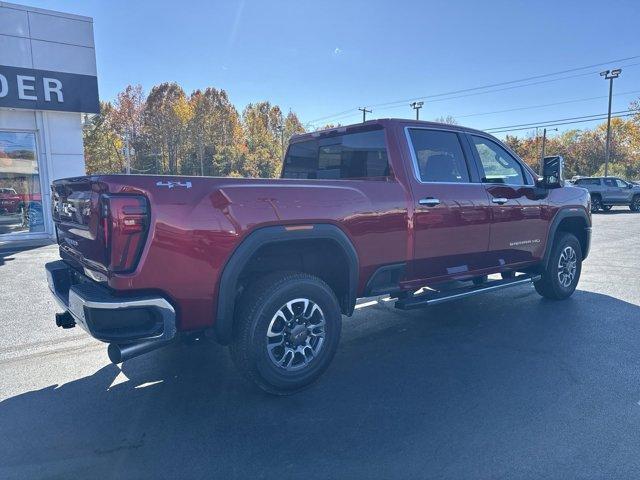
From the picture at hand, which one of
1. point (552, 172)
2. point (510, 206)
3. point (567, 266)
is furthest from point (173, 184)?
point (567, 266)

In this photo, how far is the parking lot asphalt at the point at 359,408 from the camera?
2.57m

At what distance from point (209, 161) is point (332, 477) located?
55377mm

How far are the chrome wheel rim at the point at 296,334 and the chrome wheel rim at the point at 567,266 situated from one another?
389 cm

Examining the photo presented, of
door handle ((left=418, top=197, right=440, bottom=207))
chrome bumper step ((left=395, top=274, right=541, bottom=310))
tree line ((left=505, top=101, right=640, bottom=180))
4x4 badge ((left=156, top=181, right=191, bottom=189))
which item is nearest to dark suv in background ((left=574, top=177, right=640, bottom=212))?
chrome bumper step ((left=395, top=274, right=541, bottom=310))

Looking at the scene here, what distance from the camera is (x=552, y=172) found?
5.23 meters

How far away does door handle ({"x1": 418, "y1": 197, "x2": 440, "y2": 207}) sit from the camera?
160 inches

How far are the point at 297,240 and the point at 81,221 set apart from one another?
1500 mm

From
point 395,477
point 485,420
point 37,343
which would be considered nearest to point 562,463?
point 485,420

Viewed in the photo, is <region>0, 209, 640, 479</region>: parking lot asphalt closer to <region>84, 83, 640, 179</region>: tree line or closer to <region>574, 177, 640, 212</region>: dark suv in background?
<region>574, 177, 640, 212</region>: dark suv in background

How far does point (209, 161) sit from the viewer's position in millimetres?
55094

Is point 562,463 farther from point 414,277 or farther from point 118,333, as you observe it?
point 118,333

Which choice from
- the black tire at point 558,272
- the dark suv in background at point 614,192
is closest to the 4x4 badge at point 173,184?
the black tire at point 558,272

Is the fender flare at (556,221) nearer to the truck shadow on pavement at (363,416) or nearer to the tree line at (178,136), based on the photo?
the truck shadow on pavement at (363,416)

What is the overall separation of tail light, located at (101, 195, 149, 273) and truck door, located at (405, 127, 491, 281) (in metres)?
2.29
